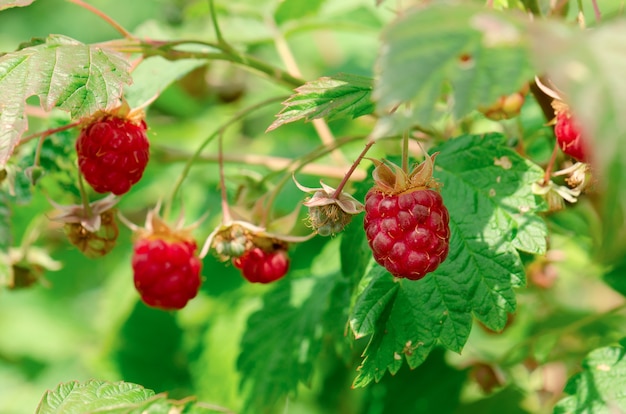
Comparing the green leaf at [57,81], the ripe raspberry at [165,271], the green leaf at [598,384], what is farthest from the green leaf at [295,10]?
the green leaf at [598,384]

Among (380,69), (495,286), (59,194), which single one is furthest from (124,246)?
(380,69)

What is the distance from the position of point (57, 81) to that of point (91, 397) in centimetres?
63

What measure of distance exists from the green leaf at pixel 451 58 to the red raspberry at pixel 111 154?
0.80 meters

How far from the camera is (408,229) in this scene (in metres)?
1.40

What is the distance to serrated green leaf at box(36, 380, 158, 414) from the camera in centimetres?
144

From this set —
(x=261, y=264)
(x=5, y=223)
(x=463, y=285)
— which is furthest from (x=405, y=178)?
(x=5, y=223)

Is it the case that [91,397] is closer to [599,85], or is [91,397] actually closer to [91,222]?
[91,222]

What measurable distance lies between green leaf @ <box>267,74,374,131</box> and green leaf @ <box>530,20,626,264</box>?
0.53 metres

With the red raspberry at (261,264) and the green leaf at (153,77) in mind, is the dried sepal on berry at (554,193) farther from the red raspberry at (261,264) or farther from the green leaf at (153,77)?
the green leaf at (153,77)

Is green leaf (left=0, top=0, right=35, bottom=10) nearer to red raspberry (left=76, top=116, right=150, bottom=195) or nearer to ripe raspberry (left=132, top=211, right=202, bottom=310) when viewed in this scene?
red raspberry (left=76, top=116, right=150, bottom=195)

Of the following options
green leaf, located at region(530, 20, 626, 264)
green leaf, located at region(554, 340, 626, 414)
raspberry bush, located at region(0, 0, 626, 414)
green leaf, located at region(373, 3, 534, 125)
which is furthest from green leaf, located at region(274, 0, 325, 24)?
green leaf, located at region(530, 20, 626, 264)

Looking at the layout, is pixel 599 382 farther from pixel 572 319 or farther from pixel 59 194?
pixel 59 194

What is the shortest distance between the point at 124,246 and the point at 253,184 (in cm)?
120

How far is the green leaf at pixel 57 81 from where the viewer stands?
1.52m
